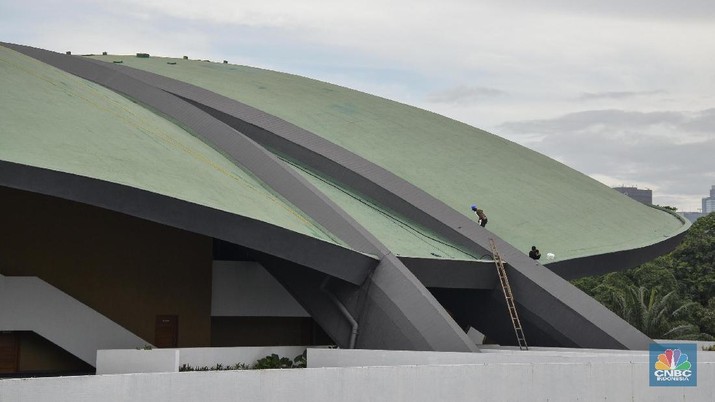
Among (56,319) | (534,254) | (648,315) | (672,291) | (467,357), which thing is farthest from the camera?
(672,291)

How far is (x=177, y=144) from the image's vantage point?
95.0 feet

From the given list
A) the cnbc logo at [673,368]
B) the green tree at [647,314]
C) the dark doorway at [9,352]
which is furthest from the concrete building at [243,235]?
the green tree at [647,314]

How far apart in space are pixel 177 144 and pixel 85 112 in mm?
2609

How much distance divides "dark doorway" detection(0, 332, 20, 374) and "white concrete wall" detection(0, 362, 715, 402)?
11.5 meters

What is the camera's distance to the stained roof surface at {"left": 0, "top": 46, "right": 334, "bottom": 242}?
23348mm

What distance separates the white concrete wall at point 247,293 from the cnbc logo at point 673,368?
11503 mm

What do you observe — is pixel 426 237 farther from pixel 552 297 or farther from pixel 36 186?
pixel 36 186

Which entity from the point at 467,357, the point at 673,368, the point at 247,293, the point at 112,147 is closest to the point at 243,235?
the point at 112,147

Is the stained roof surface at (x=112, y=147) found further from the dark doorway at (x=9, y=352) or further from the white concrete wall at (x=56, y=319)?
the dark doorway at (x=9, y=352)

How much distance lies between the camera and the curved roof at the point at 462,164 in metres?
34.4

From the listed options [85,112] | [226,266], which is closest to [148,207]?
[85,112]

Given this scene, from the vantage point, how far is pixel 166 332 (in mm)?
30141

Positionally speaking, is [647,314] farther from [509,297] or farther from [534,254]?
[509,297]

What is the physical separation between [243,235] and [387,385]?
572 centimetres
